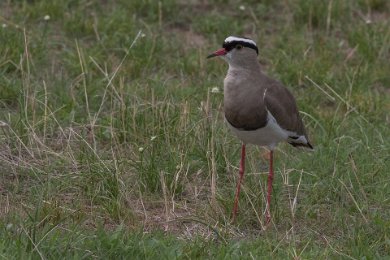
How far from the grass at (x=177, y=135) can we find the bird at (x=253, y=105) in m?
0.30

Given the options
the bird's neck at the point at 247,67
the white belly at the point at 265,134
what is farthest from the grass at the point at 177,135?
the bird's neck at the point at 247,67

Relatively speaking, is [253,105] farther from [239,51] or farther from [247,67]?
[239,51]

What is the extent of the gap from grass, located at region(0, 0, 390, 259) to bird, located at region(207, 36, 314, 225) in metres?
0.30

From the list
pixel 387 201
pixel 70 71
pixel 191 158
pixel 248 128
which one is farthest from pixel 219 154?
pixel 70 71

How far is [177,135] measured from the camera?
23.5 ft

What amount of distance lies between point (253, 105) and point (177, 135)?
934 mm

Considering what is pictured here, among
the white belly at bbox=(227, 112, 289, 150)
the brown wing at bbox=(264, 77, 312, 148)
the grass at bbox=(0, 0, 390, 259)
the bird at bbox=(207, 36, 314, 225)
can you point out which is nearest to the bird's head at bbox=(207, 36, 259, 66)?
the bird at bbox=(207, 36, 314, 225)

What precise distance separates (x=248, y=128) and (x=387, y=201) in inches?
46.9

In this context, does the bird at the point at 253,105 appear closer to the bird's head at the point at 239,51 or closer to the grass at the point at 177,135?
the bird's head at the point at 239,51

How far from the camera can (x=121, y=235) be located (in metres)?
5.88

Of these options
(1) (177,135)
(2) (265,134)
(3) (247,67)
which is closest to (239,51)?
(3) (247,67)

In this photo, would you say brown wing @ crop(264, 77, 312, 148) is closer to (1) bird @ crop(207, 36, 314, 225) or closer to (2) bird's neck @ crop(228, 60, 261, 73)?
(1) bird @ crop(207, 36, 314, 225)

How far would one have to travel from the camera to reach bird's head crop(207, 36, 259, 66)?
6660 millimetres

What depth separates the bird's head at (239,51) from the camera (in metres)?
6.66
